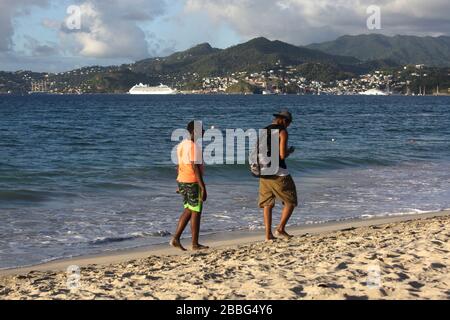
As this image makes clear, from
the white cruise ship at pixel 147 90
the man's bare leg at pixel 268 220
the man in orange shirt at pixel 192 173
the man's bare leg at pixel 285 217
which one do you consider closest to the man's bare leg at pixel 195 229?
the man in orange shirt at pixel 192 173

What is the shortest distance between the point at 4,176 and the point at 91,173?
8.62 ft

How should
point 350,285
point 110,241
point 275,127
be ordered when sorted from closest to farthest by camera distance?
point 350,285 → point 275,127 → point 110,241

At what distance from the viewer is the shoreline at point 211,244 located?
843 cm

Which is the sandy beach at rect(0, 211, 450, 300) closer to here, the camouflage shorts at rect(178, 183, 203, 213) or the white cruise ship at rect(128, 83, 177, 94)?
the camouflage shorts at rect(178, 183, 203, 213)

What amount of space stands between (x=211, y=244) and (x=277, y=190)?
1470mm

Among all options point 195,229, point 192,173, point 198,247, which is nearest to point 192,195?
point 192,173

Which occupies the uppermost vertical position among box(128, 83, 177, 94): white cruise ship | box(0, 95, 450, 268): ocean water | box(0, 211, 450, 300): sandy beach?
box(128, 83, 177, 94): white cruise ship

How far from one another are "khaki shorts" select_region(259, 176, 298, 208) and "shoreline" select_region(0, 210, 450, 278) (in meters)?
0.77

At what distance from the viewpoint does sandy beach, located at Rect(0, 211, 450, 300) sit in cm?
609

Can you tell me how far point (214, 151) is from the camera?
26.9m

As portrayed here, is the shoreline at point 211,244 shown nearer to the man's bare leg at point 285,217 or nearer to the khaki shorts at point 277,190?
the man's bare leg at point 285,217

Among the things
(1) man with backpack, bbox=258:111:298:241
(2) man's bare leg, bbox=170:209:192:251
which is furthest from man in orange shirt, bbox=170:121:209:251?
(1) man with backpack, bbox=258:111:298:241
